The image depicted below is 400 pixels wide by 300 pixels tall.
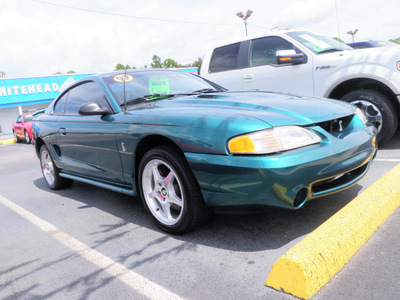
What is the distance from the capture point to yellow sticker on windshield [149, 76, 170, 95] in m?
3.65

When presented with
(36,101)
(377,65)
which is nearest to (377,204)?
(377,65)

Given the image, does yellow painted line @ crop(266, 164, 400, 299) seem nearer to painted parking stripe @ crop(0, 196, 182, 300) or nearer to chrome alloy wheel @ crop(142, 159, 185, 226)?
painted parking stripe @ crop(0, 196, 182, 300)

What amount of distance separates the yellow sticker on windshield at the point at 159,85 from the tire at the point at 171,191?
94 cm

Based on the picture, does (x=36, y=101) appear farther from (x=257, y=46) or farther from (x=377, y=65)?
(x=377, y=65)

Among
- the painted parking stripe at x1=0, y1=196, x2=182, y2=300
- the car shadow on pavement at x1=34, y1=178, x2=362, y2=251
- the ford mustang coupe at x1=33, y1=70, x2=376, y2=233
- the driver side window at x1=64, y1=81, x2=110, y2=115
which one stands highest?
the driver side window at x1=64, y1=81, x2=110, y2=115

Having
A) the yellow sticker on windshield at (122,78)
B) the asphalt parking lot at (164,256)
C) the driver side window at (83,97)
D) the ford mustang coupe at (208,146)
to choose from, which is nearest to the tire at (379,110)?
the asphalt parking lot at (164,256)

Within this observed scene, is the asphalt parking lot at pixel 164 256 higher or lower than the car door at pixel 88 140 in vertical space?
lower

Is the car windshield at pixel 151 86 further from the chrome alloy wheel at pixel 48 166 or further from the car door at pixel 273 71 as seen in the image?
the car door at pixel 273 71

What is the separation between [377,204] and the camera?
2.66 m

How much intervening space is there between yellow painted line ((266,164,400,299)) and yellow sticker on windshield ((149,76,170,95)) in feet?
6.76

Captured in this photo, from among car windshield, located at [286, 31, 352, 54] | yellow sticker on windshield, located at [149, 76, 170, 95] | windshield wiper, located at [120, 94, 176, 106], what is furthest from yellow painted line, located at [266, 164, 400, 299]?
car windshield, located at [286, 31, 352, 54]

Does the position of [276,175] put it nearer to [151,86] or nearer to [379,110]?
[151,86]

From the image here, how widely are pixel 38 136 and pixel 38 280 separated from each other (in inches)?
117

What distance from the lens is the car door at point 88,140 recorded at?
3.35 meters
